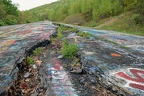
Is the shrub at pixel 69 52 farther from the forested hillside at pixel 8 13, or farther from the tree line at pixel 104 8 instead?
the forested hillside at pixel 8 13

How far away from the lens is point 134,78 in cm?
509

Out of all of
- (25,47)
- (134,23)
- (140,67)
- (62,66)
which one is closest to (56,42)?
(25,47)

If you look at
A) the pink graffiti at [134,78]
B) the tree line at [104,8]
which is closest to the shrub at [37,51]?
the pink graffiti at [134,78]

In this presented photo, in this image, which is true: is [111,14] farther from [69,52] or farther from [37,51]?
[69,52]

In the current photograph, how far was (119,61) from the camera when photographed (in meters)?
6.34

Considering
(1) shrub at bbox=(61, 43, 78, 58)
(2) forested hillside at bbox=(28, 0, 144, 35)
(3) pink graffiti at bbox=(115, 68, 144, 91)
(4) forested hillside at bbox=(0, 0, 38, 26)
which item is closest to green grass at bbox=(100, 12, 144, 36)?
(2) forested hillside at bbox=(28, 0, 144, 35)

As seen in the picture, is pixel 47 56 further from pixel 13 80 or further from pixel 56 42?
pixel 13 80

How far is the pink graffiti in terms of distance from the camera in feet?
15.4

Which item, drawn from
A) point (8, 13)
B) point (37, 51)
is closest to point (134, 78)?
point (37, 51)

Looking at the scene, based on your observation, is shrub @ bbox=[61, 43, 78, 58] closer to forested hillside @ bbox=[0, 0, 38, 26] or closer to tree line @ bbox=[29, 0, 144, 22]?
tree line @ bbox=[29, 0, 144, 22]

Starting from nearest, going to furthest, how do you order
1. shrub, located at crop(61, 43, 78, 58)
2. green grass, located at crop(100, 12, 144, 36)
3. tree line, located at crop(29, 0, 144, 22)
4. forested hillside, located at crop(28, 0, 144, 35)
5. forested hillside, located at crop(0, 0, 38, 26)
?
shrub, located at crop(61, 43, 78, 58) → green grass, located at crop(100, 12, 144, 36) → forested hillside, located at crop(28, 0, 144, 35) → tree line, located at crop(29, 0, 144, 22) → forested hillside, located at crop(0, 0, 38, 26)

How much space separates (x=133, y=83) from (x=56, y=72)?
1.88 meters

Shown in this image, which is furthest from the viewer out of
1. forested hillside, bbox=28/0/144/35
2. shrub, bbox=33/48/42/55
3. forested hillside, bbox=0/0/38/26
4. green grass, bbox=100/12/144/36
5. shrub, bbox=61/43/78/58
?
forested hillside, bbox=0/0/38/26

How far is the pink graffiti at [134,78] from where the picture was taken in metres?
4.70
